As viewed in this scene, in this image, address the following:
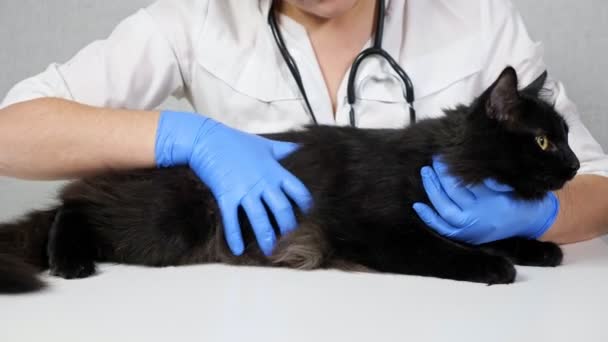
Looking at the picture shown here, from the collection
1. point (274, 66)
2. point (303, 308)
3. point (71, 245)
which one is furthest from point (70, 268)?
point (274, 66)

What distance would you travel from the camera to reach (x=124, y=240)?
148 centimetres

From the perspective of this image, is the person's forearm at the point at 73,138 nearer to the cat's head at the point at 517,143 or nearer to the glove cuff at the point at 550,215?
the cat's head at the point at 517,143

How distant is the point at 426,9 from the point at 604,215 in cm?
74

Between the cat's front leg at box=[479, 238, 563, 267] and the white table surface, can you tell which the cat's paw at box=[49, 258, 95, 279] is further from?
the cat's front leg at box=[479, 238, 563, 267]

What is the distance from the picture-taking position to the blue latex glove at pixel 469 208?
1430 mm

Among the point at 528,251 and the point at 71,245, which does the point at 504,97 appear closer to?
the point at 528,251

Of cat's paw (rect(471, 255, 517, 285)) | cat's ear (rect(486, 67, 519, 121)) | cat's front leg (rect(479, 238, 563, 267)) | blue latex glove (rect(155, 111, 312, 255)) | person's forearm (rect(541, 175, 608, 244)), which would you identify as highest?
cat's ear (rect(486, 67, 519, 121))

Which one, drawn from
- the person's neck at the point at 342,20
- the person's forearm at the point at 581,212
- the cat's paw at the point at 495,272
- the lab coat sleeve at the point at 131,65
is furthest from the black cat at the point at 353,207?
the person's neck at the point at 342,20

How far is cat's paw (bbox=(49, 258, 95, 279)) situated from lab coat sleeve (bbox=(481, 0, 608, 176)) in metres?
1.16

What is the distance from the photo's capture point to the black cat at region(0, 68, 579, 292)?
54.1 inches

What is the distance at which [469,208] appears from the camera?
147 cm

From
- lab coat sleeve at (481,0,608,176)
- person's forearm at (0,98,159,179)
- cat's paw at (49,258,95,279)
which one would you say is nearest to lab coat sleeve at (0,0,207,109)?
person's forearm at (0,98,159,179)

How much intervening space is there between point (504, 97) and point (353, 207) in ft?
1.23

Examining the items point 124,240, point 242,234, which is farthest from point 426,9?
point 124,240
